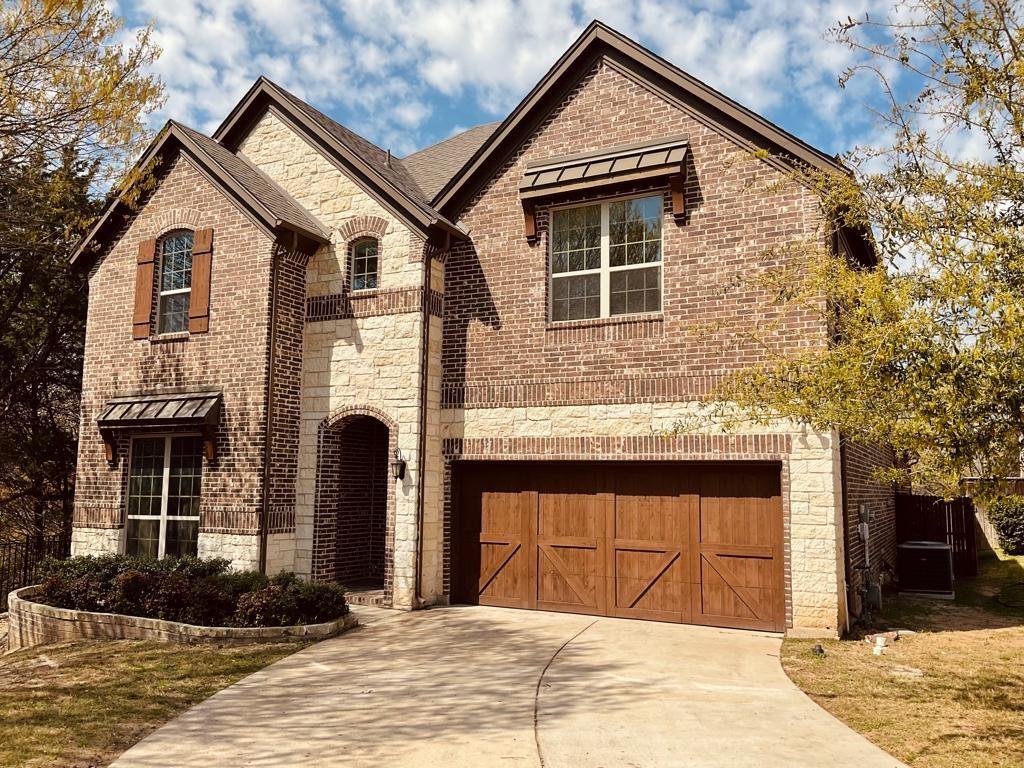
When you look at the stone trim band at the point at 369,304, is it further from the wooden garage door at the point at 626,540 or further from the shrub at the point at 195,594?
the shrub at the point at 195,594

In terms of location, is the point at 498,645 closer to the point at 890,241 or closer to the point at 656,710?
the point at 656,710

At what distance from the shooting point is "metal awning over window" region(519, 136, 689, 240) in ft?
37.1

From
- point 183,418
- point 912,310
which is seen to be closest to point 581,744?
point 912,310

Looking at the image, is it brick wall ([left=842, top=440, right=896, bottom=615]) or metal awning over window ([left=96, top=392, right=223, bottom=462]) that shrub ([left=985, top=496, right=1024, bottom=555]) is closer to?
brick wall ([left=842, top=440, right=896, bottom=615])

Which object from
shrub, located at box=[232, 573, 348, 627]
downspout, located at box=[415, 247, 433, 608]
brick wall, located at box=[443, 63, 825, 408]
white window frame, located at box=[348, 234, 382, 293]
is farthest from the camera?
white window frame, located at box=[348, 234, 382, 293]

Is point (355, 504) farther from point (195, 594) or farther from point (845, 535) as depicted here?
point (845, 535)

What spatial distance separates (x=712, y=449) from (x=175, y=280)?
998 centimetres

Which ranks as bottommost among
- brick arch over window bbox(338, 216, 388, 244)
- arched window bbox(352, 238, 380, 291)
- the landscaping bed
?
the landscaping bed

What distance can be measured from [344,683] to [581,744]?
2.91 m

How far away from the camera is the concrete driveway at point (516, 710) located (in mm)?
5859

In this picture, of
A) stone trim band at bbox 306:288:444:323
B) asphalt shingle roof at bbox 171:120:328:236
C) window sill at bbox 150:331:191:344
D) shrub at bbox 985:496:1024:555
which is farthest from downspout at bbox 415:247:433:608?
shrub at bbox 985:496:1024:555

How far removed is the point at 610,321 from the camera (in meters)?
11.6

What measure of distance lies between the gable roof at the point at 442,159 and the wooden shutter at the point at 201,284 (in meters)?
4.01

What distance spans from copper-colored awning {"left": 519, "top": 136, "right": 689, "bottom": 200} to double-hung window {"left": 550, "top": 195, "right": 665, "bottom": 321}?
0.42 meters
